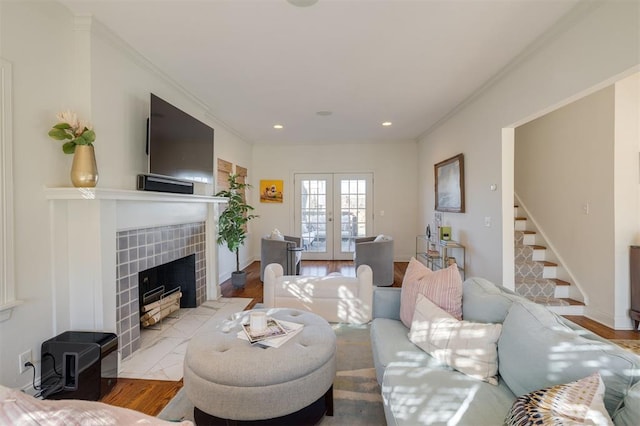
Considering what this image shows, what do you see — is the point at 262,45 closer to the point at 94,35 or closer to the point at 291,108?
the point at 94,35

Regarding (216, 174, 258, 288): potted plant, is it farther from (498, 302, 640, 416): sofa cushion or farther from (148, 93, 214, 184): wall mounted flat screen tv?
(498, 302, 640, 416): sofa cushion

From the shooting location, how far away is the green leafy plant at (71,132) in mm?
1982

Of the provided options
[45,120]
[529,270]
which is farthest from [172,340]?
[529,270]

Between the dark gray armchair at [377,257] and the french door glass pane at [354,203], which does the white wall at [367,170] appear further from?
the dark gray armchair at [377,257]

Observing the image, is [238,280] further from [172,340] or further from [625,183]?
[625,183]

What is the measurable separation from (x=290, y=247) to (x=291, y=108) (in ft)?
6.84

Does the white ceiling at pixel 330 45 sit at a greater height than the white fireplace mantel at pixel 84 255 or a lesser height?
greater

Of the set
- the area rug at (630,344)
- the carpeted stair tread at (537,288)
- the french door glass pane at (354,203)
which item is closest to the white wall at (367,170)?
the french door glass pane at (354,203)

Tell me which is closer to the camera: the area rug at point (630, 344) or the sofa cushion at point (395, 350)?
the sofa cushion at point (395, 350)

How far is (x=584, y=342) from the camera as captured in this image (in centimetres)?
117

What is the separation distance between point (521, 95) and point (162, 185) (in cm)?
350

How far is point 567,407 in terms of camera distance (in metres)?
0.91

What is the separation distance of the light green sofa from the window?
222cm

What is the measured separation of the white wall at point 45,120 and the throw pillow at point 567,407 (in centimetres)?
266
